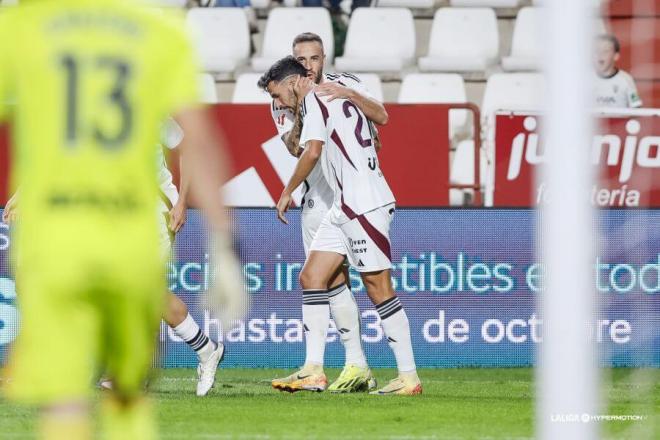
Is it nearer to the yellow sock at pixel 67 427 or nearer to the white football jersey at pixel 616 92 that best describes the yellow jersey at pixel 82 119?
the yellow sock at pixel 67 427

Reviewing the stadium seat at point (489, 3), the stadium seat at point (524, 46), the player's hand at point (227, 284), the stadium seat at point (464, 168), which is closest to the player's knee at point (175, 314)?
the stadium seat at point (464, 168)

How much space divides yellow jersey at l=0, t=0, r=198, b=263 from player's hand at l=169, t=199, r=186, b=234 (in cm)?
452

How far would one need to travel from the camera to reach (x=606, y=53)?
11633 mm

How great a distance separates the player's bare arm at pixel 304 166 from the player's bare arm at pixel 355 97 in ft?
0.91

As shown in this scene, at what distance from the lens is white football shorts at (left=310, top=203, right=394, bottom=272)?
27.6 ft

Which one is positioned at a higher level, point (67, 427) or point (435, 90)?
point (67, 427)

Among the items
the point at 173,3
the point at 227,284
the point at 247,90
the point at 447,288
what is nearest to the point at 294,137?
the point at 447,288

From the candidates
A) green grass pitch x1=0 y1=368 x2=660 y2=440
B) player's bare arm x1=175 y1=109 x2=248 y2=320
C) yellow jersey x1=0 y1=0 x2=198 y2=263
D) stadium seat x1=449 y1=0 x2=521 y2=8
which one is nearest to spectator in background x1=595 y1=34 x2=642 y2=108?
stadium seat x1=449 y1=0 x2=521 y2=8

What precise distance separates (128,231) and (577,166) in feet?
4.50

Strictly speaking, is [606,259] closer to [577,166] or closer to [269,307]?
[269,307]

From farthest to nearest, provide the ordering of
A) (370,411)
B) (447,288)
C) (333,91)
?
(447,288) < (333,91) < (370,411)

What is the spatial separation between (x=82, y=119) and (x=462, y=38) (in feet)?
32.7

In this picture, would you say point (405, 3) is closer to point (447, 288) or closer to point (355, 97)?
point (447, 288)

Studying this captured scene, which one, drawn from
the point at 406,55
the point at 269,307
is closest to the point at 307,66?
the point at 269,307
